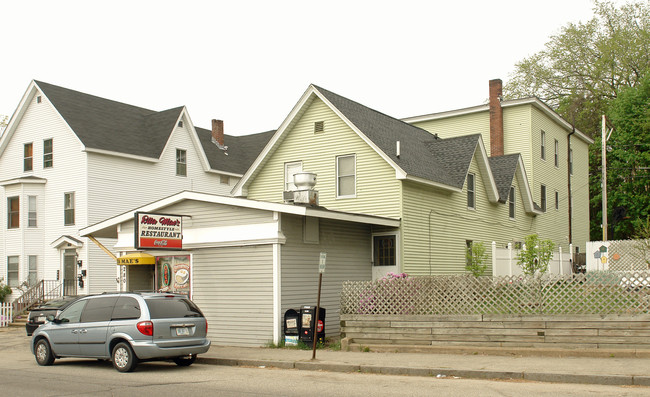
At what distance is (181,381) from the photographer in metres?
12.2

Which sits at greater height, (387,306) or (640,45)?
(640,45)

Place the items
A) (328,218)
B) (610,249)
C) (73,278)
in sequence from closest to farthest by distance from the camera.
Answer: (328,218), (610,249), (73,278)

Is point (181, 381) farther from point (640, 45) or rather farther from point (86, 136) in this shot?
point (640, 45)

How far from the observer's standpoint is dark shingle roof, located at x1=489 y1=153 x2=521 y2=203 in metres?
28.2

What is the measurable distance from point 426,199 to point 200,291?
8.40m

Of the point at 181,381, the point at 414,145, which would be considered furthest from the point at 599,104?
the point at 181,381

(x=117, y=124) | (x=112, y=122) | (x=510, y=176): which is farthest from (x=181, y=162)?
(x=510, y=176)

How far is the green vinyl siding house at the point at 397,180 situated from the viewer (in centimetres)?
2147

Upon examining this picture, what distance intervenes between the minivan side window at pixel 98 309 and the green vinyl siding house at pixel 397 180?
30.5 ft

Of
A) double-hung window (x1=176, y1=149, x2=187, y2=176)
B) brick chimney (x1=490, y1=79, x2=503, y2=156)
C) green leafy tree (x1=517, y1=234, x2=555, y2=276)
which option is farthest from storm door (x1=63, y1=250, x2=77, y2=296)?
brick chimney (x1=490, y1=79, x2=503, y2=156)

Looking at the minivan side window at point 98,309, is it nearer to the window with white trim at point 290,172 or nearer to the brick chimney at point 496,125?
the window with white trim at point 290,172

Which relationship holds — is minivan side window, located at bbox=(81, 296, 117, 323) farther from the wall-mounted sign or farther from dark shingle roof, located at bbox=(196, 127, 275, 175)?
dark shingle roof, located at bbox=(196, 127, 275, 175)

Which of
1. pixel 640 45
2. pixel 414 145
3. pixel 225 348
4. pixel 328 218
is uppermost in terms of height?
pixel 640 45

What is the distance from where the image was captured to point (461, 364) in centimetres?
1316
